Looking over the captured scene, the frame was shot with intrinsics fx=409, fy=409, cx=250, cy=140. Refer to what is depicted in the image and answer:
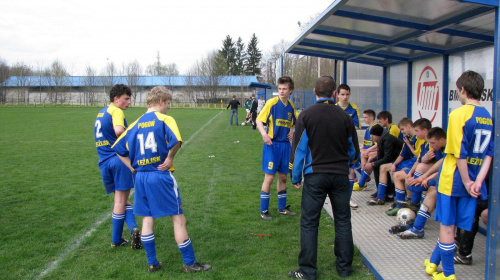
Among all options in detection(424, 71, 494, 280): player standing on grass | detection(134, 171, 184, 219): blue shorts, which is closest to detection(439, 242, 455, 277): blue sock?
detection(424, 71, 494, 280): player standing on grass

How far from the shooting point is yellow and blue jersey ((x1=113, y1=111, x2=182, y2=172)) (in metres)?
3.87

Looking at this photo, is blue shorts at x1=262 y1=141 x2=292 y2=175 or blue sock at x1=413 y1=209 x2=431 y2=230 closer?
blue sock at x1=413 y1=209 x2=431 y2=230

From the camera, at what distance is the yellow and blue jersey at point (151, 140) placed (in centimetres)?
387

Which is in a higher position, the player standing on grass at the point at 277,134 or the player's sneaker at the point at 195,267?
the player standing on grass at the point at 277,134

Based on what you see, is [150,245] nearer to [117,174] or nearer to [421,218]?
[117,174]

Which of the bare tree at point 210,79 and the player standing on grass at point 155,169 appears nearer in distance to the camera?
the player standing on grass at point 155,169

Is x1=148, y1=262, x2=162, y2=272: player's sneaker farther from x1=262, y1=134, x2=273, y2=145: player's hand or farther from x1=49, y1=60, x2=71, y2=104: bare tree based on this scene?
x1=49, y1=60, x2=71, y2=104: bare tree

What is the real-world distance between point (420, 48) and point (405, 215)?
8.99 ft

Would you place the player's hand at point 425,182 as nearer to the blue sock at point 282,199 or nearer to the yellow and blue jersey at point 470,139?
the yellow and blue jersey at point 470,139

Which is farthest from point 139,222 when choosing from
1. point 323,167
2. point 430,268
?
point 430,268

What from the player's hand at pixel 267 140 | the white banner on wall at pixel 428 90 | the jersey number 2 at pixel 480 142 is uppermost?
the white banner on wall at pixel 428 90

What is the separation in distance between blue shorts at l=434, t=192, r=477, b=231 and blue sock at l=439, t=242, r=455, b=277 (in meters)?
0.19

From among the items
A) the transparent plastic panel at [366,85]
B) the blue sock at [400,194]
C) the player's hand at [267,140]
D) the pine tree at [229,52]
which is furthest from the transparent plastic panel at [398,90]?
the pine tree at [229,52]

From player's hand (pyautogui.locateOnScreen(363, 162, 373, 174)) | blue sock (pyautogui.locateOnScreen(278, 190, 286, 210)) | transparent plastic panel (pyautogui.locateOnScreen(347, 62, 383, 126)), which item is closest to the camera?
blue sock (pyautogui.locateOnScreen(278, 190, 286, 210))
